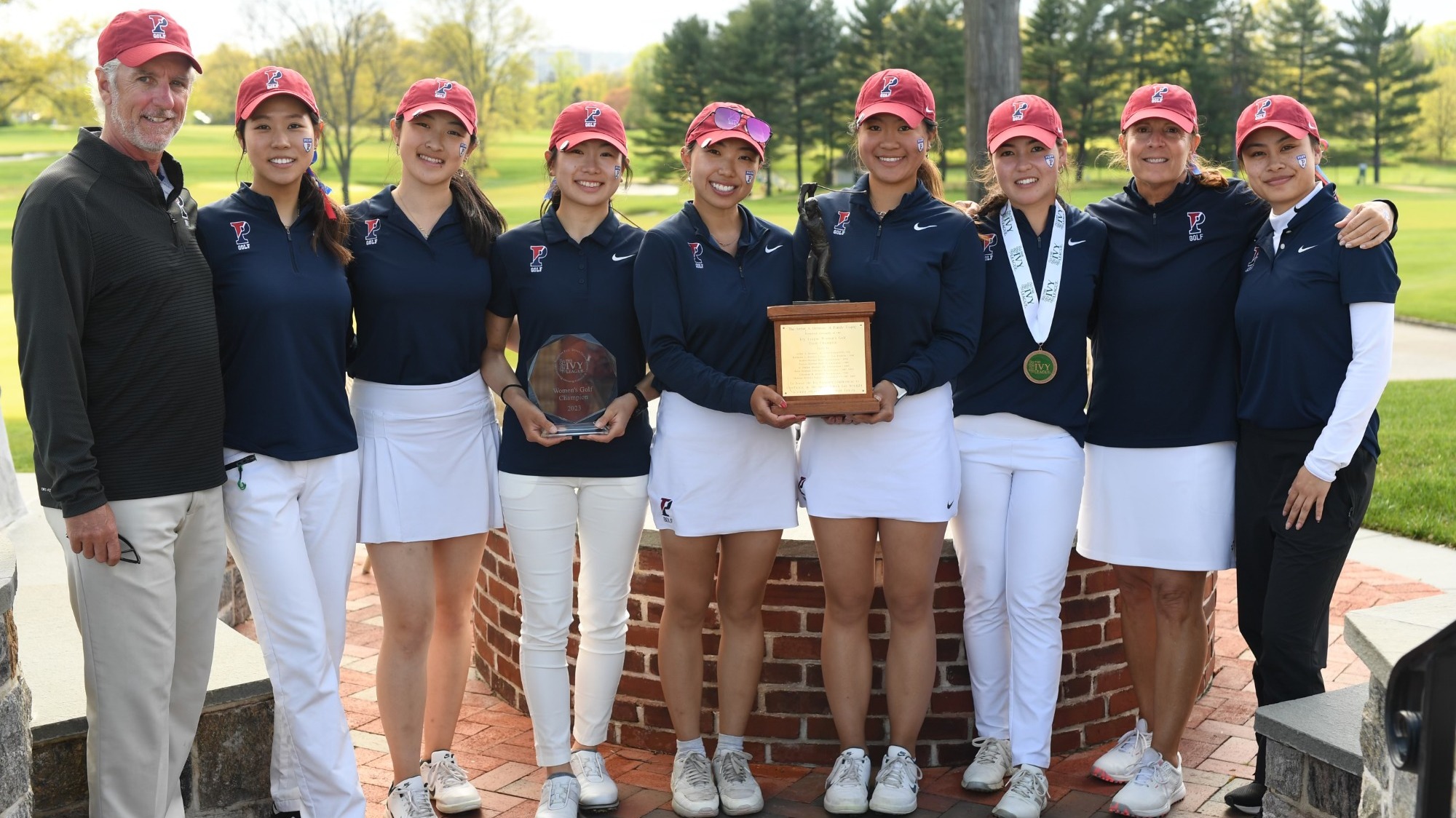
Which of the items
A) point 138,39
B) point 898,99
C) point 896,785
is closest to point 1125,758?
point 896,785

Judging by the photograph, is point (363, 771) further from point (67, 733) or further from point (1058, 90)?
point (1058, 90)

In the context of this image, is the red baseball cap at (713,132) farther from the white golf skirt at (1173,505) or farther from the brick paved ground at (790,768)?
the brick paved ground at (790,768)

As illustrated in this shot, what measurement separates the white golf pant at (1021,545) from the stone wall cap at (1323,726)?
0.68 m

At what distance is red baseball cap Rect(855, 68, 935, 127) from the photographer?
→ 4066 mm

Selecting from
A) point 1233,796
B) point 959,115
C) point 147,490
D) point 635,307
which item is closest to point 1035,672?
point 1233,796

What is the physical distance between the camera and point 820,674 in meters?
4.52

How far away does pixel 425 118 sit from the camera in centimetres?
399

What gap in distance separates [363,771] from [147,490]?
1.66 m

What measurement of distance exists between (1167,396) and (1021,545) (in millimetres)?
655

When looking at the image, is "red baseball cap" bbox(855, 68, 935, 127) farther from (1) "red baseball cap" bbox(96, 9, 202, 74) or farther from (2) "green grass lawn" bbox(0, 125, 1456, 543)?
Result: (2) "green grass lawn" bbox(0, 125, 1456, 543)

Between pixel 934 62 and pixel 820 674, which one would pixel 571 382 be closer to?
pixel 820 674

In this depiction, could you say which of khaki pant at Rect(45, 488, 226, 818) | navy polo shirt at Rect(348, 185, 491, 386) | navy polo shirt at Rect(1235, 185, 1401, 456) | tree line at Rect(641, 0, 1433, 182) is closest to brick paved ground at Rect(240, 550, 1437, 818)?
khaki pant at Rect(45, 488, 226, 818)

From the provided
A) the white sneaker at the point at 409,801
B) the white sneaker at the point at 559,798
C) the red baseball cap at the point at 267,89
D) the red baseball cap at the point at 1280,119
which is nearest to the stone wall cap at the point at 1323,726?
the red baseball cap at the point at 1280,119

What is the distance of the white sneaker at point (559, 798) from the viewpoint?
13.6ft
